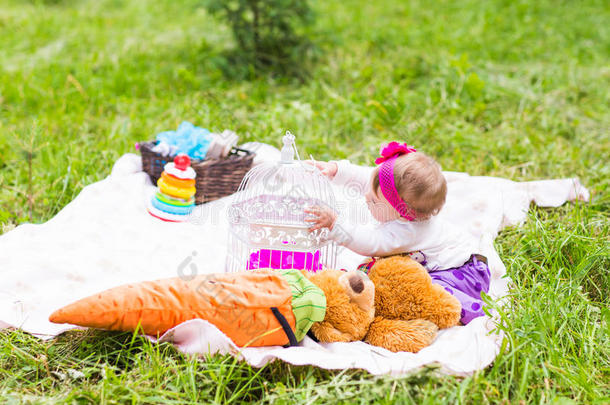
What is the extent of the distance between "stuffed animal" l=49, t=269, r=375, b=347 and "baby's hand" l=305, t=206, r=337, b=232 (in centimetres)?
24

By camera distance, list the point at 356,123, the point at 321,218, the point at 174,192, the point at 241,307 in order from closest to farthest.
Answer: the point at 241,307, the point at 321,218, the point at 174,192, the point at 356,123

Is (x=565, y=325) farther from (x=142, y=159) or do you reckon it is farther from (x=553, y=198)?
(x=142, y=159)

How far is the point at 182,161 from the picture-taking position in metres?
3.06

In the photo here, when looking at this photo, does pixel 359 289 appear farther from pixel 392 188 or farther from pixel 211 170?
pixel 211 170

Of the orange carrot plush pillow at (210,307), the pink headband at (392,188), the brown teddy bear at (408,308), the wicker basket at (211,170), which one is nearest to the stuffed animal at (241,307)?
the orange carrot plush pillow at (210,307)

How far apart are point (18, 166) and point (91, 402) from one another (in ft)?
7.63

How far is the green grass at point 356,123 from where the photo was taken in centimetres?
189

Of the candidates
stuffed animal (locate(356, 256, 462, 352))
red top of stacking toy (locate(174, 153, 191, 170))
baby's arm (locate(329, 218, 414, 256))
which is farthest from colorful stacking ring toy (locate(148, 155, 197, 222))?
stuffed animal (locate(356, 256, 462, 352))

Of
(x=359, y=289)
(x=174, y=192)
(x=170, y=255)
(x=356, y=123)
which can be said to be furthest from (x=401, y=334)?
(x=356, y=123)

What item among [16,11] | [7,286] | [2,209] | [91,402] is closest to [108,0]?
[16,11]

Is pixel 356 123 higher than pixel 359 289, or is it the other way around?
pixel 356 123

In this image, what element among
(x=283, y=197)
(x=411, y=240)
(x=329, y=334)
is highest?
(x=283, y=197)

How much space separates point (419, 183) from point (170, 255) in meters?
1.36

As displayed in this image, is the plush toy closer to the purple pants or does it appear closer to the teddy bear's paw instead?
the teddy bear's paw
